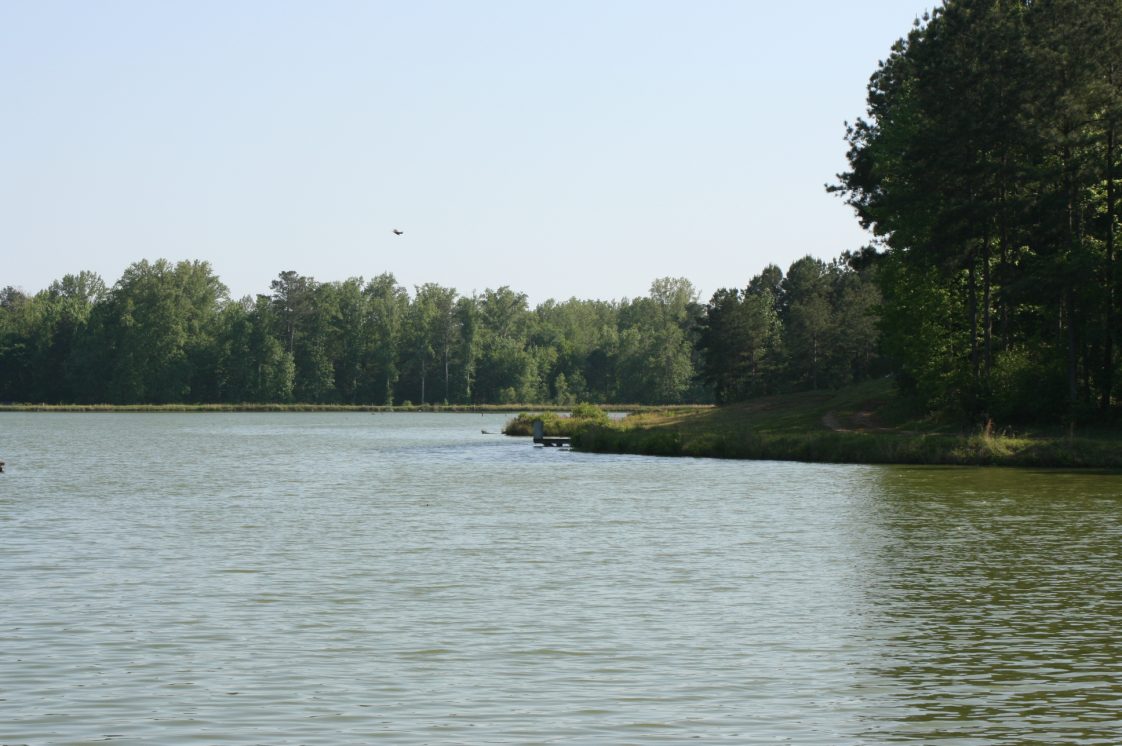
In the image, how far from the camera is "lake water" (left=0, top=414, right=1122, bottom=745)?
1437cm

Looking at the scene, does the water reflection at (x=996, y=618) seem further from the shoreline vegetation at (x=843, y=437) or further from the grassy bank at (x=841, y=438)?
the shoreline vegetation at (x=843, y=437)

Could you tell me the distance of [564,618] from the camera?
814 inches

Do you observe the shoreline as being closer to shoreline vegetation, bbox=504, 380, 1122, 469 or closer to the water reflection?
shoreline vegetation, bbox=504, 380, 1122, 469

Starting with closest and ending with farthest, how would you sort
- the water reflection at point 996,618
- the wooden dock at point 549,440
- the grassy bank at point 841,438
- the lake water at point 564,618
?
the lake water at point 564,618, the water reflection at point 996,618, the grassy bank at point 841,438, the wooden dock at point 549,440

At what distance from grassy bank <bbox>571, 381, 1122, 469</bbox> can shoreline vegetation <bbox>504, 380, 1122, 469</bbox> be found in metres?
0.04

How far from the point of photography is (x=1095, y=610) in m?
21.6

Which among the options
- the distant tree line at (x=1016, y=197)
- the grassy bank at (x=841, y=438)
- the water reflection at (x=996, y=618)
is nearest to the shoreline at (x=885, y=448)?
the grassy bank at (x=841, y=438)

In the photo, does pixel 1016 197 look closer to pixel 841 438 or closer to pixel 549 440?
pixel 841 438

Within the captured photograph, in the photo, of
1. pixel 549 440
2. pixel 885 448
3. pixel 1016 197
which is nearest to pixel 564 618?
pixel 885 448

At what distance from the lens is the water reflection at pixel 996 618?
47.6ft

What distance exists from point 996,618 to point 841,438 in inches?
1695

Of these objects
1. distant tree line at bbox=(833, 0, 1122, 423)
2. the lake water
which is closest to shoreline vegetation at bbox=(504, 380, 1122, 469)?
distant tree line at bbox=(833, 0, 1122, 423)

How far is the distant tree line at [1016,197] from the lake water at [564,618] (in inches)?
685

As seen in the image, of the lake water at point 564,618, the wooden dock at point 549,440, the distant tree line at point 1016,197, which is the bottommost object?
the lake water at point 564,618
